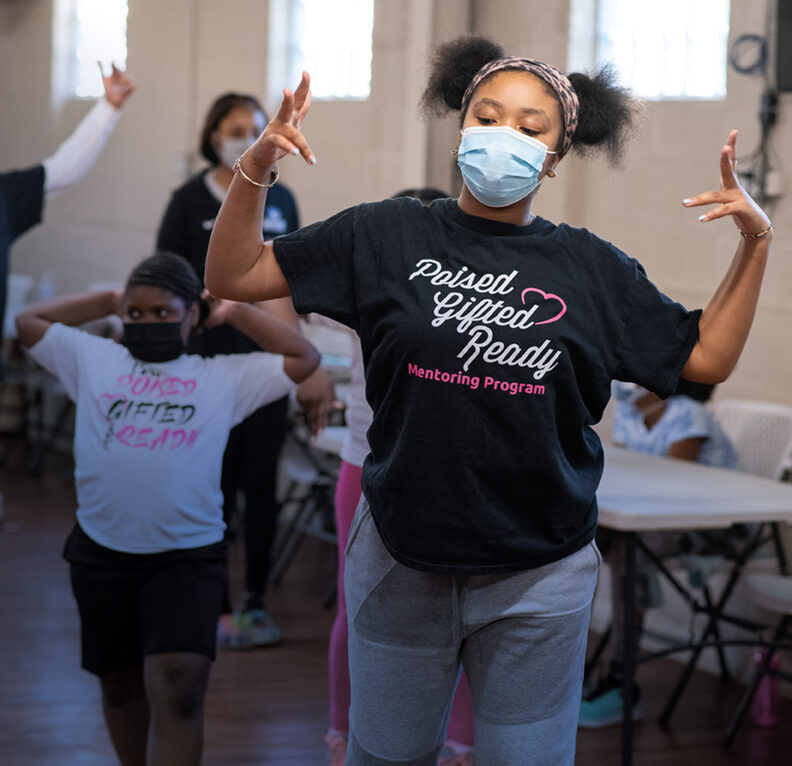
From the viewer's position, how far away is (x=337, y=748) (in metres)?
2.72

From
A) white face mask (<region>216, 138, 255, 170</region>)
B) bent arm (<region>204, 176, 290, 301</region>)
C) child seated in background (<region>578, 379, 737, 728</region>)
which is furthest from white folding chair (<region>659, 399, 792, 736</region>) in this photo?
bent arm (<region>204, 176, 290, 301</region>)

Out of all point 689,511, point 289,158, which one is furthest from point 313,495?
point 689,511

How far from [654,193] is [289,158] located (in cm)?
248

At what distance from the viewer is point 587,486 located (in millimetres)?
1699

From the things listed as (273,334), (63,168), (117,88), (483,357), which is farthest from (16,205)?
(483,357)

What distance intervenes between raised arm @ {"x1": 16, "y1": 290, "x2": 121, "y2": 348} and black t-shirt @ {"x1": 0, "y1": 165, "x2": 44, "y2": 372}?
1.05 meters

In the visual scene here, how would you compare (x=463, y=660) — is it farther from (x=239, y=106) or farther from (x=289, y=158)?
(x=289, y=158)

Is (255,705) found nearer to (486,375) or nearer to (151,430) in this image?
(151,430)

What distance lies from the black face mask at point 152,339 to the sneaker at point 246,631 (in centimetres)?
188

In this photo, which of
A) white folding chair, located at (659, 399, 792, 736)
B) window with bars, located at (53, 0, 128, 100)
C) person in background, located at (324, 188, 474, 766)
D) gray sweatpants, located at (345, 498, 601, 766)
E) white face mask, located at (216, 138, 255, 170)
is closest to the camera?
gray sweatpants, located at (345, 498, 601, 766)

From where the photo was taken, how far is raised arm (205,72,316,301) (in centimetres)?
158

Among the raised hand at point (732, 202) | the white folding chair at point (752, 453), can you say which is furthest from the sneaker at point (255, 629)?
the raised hand at point (732, 202)

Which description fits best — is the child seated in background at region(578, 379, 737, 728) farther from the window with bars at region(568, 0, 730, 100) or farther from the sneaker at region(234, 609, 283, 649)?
the window with bars at region(568, 0, 730, 100)

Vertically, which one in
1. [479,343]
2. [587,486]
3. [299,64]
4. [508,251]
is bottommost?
[587,486]
